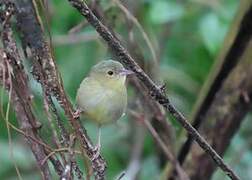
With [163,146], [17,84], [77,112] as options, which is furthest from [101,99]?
[163,146]

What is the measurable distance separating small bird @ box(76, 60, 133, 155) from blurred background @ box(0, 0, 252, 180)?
43.7 inches

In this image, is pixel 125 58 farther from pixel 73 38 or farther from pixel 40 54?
pixel 73 38

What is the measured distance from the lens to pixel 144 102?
2783mm

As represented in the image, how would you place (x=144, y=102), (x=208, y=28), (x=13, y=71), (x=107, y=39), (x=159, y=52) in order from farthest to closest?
1. (x=159, y=52)
2. (x=208, y=28)
3. (x=144, y=102)
4. (x=13, y=71)
5. (x=107, y=39)

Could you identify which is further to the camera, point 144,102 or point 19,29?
point 144,102

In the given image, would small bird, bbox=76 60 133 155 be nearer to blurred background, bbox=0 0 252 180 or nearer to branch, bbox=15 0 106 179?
branch, bbox=15 0 106 179

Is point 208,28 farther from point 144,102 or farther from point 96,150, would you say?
point 96,150

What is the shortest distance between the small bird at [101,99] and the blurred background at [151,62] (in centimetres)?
111

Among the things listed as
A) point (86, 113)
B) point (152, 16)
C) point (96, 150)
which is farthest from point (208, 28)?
point (96, 150)

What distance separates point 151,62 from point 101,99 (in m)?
1.44

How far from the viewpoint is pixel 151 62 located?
3232 millimetres

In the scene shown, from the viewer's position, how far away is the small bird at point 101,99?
178cm

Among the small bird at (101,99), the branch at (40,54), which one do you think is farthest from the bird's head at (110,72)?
the branch at (40,54)

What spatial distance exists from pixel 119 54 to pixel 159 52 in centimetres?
192
